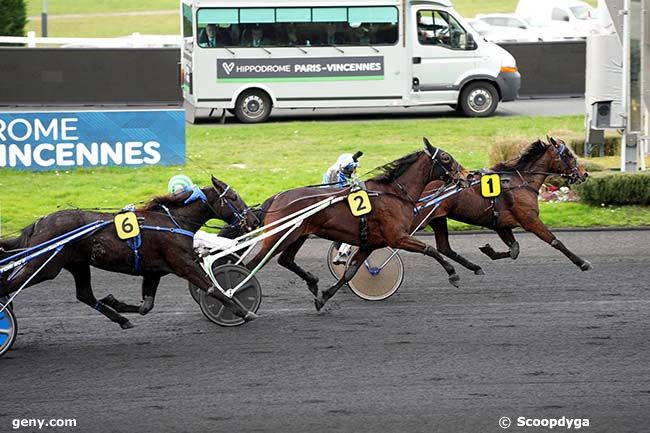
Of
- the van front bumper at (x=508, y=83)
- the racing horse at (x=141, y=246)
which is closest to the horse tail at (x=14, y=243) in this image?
the racing horse at (x=141, y=246)

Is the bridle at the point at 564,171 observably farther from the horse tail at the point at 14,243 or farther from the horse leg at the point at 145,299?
the horse tail at the point at 14,243

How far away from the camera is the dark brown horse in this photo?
432 inches

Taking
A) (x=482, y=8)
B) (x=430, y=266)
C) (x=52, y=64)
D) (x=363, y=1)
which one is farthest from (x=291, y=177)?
(x=482, y=8)

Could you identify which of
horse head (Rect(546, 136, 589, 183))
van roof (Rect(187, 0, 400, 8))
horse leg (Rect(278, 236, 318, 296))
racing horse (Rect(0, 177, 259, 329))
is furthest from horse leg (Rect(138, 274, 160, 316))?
van roof (Rect(187, 0, 400, 8))

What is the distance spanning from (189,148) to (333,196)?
969 centimetres

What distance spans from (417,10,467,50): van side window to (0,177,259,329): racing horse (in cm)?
1363

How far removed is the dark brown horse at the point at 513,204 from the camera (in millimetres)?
10961

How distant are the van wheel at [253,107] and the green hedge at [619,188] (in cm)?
898

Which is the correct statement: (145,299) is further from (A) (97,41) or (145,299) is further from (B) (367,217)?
(A) (97,41)

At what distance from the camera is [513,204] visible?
11.2m

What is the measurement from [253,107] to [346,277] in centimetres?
1272

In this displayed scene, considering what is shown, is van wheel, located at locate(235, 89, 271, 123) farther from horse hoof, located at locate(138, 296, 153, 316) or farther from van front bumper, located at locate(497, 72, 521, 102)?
horse hoof, located at locate(138, 296, 153, 316)

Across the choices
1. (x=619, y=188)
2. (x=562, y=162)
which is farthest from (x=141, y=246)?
(x=619, y=188)

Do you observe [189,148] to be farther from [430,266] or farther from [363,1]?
[430,266]
